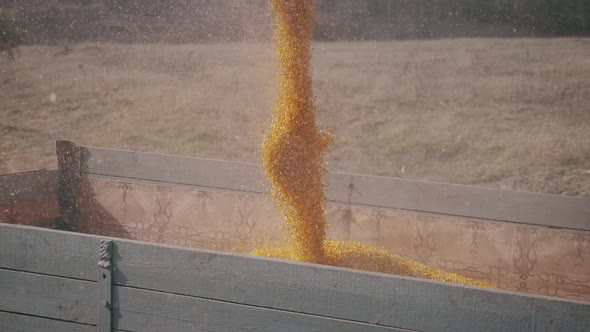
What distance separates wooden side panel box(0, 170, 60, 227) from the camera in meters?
4.00

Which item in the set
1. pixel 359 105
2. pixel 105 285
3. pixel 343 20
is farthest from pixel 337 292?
pixel 343 20

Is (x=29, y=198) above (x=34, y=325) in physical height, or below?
above

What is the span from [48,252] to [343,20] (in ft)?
29.4

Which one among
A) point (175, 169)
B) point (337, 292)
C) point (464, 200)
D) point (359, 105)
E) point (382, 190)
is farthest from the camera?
point (359, 105)

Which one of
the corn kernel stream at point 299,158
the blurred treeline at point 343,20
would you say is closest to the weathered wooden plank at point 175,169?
the corn kernel stream at point 299,158

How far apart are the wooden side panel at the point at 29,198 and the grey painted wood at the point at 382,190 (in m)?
0.30

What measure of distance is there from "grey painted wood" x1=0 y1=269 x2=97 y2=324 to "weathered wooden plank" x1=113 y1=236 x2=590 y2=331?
0.16m

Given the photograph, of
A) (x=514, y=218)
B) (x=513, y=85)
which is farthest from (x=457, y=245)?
(x=513, y=85)

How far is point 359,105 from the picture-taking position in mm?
9562

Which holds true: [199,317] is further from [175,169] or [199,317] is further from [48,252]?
[175,169]

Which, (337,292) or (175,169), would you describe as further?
(175,169)

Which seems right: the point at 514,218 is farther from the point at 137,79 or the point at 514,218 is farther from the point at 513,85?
the point at 137,79

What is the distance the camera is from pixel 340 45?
34.8 ft

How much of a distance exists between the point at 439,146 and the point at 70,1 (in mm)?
7292
